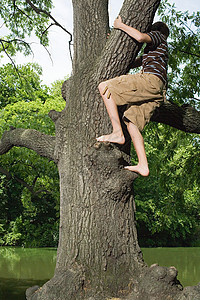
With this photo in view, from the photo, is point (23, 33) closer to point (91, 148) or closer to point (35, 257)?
point (91, 148)

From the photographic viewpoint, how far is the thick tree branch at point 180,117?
15.2ft

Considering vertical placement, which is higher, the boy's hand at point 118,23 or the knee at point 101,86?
the boy's hand at point 118,23

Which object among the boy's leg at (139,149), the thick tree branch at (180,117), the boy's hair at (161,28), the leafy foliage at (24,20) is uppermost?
the leafy foliage at (24,20)

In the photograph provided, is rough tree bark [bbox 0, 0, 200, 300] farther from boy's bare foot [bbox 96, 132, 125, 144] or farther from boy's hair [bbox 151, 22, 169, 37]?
boy's hair [bbox 151, 22, 169, 37]

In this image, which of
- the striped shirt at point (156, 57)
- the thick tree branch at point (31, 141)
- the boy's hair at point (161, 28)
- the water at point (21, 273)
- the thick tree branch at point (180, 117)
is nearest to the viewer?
the striped shirt at point (156, 57)

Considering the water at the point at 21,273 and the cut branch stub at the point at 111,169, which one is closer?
the cut branch stub at the point at 111,169

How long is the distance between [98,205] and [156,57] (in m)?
1.58

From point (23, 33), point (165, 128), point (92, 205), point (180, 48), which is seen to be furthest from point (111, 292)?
point (23, 33)

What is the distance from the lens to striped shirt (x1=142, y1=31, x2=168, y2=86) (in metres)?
3.70

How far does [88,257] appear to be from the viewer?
11.6 ft

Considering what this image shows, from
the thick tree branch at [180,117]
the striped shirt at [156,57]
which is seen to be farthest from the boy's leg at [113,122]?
the thick tree branch at [180,117]

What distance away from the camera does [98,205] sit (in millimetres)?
3604

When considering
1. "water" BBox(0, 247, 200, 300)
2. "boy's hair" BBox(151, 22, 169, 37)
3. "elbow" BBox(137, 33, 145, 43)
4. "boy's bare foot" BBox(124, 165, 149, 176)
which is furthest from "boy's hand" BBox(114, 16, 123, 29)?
"water" BBox(0, 247, 200, 300)

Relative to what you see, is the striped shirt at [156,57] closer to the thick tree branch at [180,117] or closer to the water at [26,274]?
the thick tree branch at [180,117]
